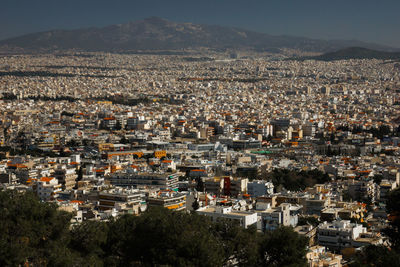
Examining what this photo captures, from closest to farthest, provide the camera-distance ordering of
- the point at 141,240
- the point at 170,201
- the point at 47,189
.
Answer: the point at 141,240 < the point at 170,201 < the point at 47,189

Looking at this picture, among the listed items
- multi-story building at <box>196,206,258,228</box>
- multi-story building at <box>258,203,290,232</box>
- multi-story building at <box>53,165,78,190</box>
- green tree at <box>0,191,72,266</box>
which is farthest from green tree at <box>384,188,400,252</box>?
multi-story building at <box>53,165,78,190</box>

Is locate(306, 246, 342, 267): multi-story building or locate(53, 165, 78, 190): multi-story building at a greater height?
locate(306, 246, 342, 267): multi-story building

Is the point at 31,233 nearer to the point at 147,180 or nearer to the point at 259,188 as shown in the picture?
the point at 147,180

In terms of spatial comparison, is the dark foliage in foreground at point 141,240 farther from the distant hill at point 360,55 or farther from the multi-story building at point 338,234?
the distant hill at point 360,55

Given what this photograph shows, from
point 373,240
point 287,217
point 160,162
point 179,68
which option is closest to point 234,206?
point 287,217

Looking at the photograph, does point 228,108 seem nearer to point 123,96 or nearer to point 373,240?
point 123,96

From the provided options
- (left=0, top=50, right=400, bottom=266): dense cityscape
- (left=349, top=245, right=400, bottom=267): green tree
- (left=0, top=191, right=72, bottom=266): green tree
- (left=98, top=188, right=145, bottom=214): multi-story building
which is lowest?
(left=0, top=50, right=400, bottom=266): dense cityscape

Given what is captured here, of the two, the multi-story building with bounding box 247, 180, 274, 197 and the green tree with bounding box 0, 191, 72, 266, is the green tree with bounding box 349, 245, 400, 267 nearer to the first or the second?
the green tree with bounding box 0, 191, 72, 266

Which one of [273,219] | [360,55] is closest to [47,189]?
[273,219]

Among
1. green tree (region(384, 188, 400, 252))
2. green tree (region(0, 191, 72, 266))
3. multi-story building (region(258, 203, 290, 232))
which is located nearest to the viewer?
green tree (region(0, 191, 72, 266))
